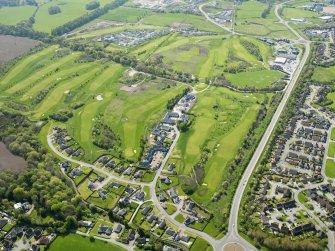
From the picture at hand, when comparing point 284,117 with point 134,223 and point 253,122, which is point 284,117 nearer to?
point 253,122

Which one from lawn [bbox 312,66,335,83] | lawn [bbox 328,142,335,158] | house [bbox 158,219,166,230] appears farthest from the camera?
lawn [bbox 312,66,335,83]

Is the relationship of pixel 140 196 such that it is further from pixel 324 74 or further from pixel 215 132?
pixel 324 74

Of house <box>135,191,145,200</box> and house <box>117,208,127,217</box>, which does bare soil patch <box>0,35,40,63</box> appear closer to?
house <box>135,191,145,200</box>

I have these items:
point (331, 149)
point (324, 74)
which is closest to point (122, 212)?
point (331, 149)

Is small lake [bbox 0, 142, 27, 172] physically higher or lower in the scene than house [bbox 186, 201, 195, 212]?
higher

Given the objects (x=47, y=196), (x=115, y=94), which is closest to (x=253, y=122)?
(x=115, y=94)

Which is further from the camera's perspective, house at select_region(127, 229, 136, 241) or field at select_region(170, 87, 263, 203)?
field at select_region(170, 87, 263, 203)

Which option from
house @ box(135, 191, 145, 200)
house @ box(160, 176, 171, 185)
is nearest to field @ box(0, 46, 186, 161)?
house @ box(160, 176, 171, 185)

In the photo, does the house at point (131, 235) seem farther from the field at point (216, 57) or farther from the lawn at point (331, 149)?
the field at point (216, 57)
